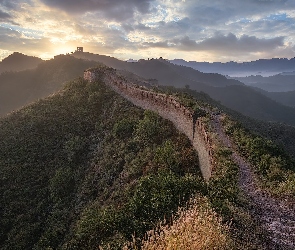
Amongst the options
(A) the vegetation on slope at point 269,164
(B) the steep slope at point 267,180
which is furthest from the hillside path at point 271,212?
(A) the vegetation on slope at point 269,164

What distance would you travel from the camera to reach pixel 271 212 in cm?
1258

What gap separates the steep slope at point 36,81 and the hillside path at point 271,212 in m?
129

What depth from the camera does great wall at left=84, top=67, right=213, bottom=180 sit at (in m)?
21.9

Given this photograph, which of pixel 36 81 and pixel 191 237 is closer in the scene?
pixel 191 237

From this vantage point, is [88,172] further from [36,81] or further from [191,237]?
[36,81]

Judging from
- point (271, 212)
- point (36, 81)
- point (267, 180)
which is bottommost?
point (36, 81)

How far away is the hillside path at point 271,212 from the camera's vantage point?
34.3ft

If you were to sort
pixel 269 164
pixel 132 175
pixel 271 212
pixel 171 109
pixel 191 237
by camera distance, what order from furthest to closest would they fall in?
pixel 171 109 < pixel 132 175 < pixel 269 164 < pixel 271 212 < pixel 191 237

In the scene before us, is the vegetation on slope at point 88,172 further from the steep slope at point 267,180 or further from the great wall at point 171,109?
the steep slope at point 267,180

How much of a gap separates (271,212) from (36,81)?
16539cm

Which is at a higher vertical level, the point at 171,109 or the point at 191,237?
the point at 191,237

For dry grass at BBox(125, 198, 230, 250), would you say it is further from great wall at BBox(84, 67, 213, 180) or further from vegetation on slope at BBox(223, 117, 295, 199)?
great wall at BBox(84, 67, 213, 180)

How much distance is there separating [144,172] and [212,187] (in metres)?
10.9

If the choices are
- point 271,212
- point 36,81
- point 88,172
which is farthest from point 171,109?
point 36,81
